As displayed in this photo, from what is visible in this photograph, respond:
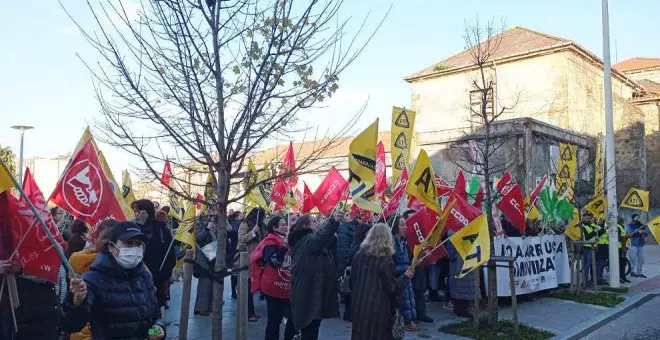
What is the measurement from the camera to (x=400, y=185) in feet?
36.7

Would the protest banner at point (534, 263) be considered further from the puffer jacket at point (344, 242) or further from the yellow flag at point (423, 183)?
the yellow flag at point (423, 183)

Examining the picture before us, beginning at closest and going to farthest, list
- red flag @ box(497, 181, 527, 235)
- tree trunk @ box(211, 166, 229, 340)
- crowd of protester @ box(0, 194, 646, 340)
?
crowd of protester @ box(0, 194, 646, 340), tree trunk @ box(211, 166, 229, 340), red flag @ box(497, 181, 527, 235)

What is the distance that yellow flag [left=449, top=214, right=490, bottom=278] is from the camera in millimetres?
6797

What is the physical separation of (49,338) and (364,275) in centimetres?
287

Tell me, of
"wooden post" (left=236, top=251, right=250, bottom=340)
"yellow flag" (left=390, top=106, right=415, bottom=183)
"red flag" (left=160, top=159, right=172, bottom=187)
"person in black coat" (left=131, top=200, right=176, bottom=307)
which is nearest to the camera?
"red flag" (left=160, top=159, right=172, bottom=187)

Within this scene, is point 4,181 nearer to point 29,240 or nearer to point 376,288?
point 29,240

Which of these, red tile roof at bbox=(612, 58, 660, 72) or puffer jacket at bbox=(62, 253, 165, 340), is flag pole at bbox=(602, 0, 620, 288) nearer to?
puffer jacket at bbox=(62, 253, 165, 340)

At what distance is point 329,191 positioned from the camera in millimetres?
12172

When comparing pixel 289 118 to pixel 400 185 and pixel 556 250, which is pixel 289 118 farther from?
pixel 556 250

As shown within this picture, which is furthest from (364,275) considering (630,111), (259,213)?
(630,111)

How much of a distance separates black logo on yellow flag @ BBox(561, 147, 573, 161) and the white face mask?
11.5 metres

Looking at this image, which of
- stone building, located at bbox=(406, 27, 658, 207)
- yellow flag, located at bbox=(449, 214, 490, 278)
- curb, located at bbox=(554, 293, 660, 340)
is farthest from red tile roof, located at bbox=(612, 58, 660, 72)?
yellow flag, located at bbox=(449, 214, 490, 278)

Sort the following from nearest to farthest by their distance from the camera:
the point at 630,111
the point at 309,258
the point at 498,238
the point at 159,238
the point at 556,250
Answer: the point at 309,258, the point at 159,238, the point at 498,238, the point at 556,250, the point at 630,111

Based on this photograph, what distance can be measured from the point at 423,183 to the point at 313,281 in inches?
86.5
